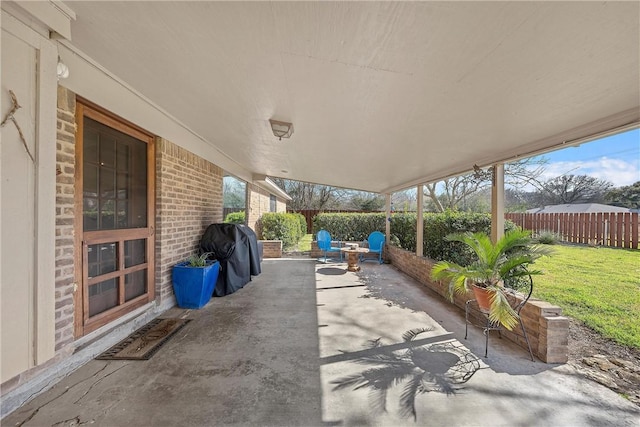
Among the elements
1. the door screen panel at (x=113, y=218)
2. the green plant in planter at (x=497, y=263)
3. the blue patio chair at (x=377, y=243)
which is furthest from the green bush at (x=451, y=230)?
the door screen panel at (x=113, y=218)

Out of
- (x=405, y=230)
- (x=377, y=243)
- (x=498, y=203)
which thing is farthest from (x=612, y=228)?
(x=498, y=203)

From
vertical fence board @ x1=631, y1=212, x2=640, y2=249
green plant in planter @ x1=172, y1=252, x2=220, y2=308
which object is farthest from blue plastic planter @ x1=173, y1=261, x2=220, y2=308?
vertical fence board @ x1=631, y1=212, x2=640, y2=249

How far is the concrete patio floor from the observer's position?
1854 millimetres

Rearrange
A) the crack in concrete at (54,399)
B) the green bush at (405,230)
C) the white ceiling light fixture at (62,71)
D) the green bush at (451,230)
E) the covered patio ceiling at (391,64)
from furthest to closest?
the green bush at (405,230) < the green bush at (451,230) < the white ceiling light fixture at (62,71) < the crack in concrete at (54,399) < the covered patio ceiling at (391,64)

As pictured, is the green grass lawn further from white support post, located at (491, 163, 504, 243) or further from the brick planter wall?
white support post, located at (491, 163, 504, 243)

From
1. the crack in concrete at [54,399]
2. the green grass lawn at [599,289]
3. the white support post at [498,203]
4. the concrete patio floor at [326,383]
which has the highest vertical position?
the white support post at [498,203]

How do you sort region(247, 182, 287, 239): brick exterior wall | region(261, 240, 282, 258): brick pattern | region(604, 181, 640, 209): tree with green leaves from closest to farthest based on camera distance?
region(247, 182, 287, 239): brick exterior wall < region(261, 240, 282, 258): brick pattern < region(604, 181, 640, 209): tree with green leaves

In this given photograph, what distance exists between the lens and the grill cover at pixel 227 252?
182 inches

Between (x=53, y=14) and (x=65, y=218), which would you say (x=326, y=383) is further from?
(x=53, y=14)

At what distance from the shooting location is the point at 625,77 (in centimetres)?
164

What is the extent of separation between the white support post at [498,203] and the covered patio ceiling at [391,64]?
0.60m

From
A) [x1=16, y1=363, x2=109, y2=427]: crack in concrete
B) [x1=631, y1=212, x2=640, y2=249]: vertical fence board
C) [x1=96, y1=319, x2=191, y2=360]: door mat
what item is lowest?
[x1=96, y1=319, x2=191, y2=360]: door mat

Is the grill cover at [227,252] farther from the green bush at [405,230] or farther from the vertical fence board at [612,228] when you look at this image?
the vertical fence board at [612,228]

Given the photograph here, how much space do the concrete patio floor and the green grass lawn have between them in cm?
143
